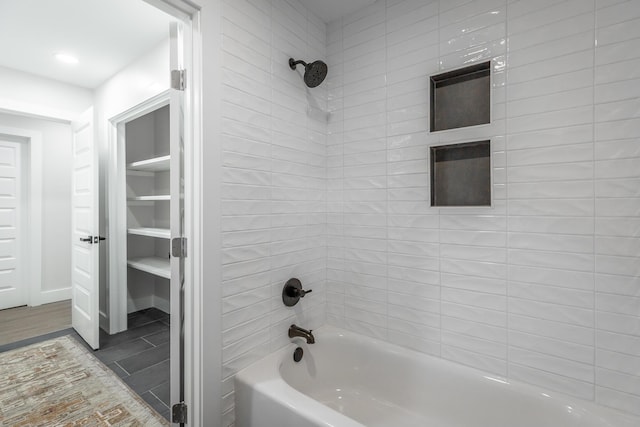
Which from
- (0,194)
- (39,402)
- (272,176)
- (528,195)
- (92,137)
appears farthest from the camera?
(0,194)

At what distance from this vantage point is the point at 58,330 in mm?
2826

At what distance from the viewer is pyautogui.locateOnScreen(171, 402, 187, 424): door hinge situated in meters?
1.29

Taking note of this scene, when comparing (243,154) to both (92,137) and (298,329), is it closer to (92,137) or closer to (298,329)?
(298,329)

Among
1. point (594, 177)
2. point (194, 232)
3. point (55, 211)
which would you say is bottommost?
point (194, 232)

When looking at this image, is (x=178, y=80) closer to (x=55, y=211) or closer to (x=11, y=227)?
(x=55, y=211)

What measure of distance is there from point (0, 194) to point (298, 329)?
397 centimetres

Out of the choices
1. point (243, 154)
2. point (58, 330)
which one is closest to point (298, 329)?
point (243, 154)

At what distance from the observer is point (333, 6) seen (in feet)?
5.82

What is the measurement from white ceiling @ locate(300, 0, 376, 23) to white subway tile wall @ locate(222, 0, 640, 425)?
0.05m

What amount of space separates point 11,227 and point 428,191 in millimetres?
4558

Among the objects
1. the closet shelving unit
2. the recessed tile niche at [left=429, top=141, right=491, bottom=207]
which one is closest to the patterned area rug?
the closet shelving unit

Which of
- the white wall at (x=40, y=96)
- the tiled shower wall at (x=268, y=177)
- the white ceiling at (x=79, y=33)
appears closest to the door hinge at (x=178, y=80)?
the tiled shower wall at (x=268, y=177)

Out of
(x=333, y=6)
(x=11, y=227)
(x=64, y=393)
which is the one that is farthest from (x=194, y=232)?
(x=11, y=227)

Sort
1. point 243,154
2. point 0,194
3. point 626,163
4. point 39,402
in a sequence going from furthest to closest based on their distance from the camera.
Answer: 1. point 0,194
2. point 39,402
3. point 243,154
4. point 626,163
